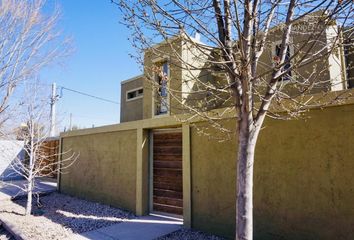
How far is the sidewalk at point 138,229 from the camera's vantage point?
667cm

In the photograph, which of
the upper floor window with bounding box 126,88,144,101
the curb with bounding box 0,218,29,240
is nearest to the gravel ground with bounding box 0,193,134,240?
the curb with bounding box 0,218,29,240

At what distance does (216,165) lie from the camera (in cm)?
662

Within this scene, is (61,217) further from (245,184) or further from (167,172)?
(245,184)

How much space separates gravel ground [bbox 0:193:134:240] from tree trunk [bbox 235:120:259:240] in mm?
5275

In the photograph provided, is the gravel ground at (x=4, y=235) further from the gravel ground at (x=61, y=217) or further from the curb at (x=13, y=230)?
the gravel ground at (x=61, y=217)

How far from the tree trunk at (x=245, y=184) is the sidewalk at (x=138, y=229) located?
401 cm

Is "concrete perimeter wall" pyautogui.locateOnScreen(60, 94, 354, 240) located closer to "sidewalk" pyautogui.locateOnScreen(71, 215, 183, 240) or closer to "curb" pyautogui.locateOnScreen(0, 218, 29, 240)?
"sidewalk" pyautogui.locateOnScreen(71, 215, 183, 240)

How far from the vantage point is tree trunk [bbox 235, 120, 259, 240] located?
120 inches

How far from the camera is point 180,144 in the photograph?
823 centimetres

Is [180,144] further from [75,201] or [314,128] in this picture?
[75,201]

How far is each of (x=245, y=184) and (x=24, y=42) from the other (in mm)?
6752

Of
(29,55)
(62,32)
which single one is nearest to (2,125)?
(29,55)

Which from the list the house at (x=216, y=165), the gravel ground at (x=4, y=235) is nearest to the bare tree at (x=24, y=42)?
the house at (x=216, y=165)

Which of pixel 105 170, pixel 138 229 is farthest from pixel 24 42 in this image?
pixel 138 229
